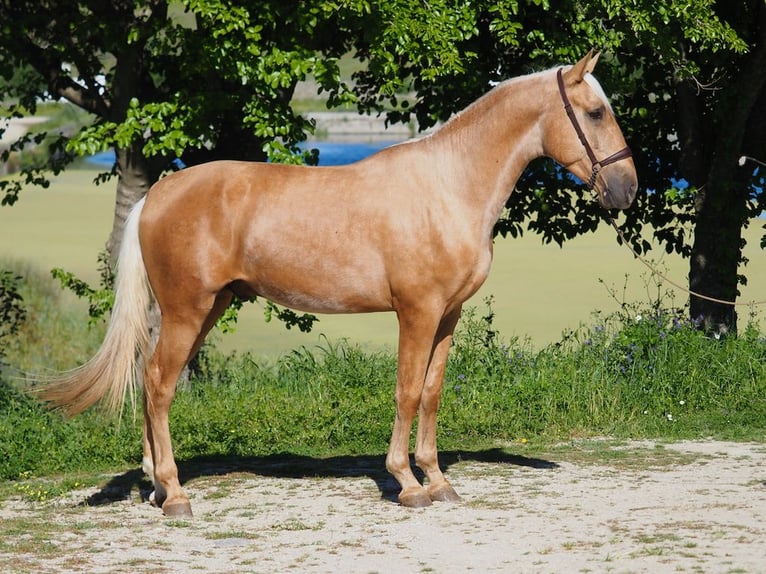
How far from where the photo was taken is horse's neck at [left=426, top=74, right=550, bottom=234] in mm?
6316

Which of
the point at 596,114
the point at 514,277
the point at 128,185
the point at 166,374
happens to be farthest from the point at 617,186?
the point at 514,277

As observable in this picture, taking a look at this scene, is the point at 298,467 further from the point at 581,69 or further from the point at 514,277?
the point at 514,277

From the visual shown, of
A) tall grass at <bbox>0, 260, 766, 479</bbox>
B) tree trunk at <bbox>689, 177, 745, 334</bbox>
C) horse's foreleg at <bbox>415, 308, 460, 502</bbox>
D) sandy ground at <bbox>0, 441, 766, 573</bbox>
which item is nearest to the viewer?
sandy ground at <bbox>0, 441, 766, 573</bbox>

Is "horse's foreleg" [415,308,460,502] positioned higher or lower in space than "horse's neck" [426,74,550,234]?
lower

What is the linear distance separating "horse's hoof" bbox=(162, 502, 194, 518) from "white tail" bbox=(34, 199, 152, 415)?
69 cm

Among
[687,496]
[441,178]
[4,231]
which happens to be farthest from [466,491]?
[4,231]

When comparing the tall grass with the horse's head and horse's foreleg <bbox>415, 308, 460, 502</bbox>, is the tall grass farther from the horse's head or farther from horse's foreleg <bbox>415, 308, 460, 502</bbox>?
the horse's head

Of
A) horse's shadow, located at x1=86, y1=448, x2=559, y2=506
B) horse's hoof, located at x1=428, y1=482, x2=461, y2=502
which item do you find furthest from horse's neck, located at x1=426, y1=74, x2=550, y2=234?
horse's shadow, located at x1=86, y1=448, x2=559, y2=506

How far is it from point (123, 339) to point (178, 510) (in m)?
1.05

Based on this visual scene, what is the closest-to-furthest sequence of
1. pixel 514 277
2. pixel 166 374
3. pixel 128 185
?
pixel 166 374 < pixel 128 185 < pixel 514 277

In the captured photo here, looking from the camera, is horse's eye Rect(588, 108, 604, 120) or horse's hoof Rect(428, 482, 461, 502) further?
horse's hoof Rect(428, 482, 461, 502)

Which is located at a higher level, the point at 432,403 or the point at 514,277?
the point at 514,277

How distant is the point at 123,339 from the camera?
655 centimetres

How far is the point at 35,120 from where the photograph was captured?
4838 cm
